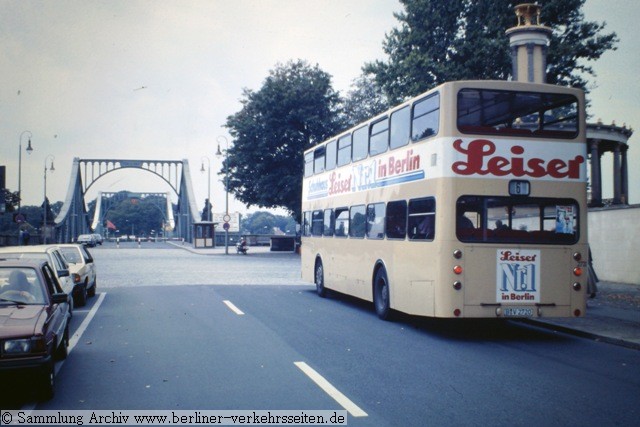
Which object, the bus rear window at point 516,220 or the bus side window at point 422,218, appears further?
the bus side window at point 422,218

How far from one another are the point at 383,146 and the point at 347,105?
1901 inches

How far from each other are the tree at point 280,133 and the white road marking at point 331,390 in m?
38.8

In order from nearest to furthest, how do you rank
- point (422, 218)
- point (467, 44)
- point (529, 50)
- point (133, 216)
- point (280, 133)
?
point (422, 218) → point (529, 50) → point (467, 44) → point (280, 133) → point (133, 216)

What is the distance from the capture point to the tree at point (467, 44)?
95.7 ft

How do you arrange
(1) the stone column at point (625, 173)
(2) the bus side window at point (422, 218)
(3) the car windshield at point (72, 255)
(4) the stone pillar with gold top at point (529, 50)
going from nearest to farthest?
(2) the bus side window at point (422, 218) → (3) the car windshield at point (72, 255) → (4) the stone pillar with gold top at point (529, 50) → (1) the stone column at point (625, 173)

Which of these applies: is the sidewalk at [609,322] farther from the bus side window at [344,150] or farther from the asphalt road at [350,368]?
the bus side window at [344,150]

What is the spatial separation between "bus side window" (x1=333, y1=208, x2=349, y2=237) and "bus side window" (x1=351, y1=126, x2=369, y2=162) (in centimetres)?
148

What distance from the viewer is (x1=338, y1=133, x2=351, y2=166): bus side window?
53.8 feet

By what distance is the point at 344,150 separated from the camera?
16.8 metres

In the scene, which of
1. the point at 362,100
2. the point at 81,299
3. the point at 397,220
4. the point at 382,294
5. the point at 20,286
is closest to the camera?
the point at 20,286

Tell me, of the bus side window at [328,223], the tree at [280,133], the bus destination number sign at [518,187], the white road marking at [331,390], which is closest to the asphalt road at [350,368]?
the white road marking at [331,390]

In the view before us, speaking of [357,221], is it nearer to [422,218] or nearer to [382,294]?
[382,294]

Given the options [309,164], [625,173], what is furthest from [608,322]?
[625,173]

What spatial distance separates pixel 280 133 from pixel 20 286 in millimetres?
40885
